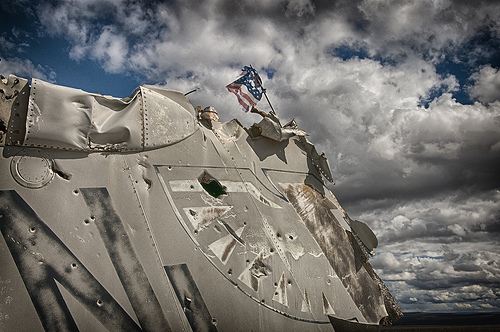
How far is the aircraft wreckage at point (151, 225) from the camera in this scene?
13.5 feet

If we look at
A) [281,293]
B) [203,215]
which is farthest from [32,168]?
[281,293]

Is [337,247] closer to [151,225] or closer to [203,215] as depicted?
[203,215]

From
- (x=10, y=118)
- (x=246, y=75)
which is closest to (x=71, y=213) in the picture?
(x=10, y=118)

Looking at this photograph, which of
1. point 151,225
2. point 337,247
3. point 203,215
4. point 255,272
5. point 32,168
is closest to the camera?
point 32,168

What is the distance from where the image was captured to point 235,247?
5.42 m

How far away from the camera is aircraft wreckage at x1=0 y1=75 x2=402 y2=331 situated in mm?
4121

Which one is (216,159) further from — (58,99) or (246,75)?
(246,75)

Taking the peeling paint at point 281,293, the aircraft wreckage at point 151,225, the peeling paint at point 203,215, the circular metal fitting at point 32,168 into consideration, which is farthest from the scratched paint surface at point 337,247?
the circular metal fitting at point 32,168

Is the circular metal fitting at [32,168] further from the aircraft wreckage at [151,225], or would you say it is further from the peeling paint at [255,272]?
the peeling paint at [255,272]

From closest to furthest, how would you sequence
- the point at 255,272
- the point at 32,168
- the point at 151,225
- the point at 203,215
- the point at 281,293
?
the point at 32,168 < the point at 151,225 < the point at 203,215 < the point at 255,272 < the point at 281,293

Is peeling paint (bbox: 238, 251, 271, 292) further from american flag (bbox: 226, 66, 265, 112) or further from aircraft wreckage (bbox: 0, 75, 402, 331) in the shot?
american flag (bbox: 226, 66, 265, 112)

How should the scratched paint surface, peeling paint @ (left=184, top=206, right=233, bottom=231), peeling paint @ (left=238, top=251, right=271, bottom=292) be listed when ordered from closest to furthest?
peeling paint @ (left=184, top=206, right=233, bottom=231)
peeling paint @ (left=238, top=251, right=271, bottom=292)
the scratched paint surface

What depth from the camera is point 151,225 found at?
188 inches

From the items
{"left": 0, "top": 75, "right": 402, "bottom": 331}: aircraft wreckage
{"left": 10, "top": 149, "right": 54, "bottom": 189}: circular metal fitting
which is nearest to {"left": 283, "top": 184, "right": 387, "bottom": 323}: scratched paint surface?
{"left": 0, "top": 75, "right": 402, "bottom": 331}: aircraft wreckage
